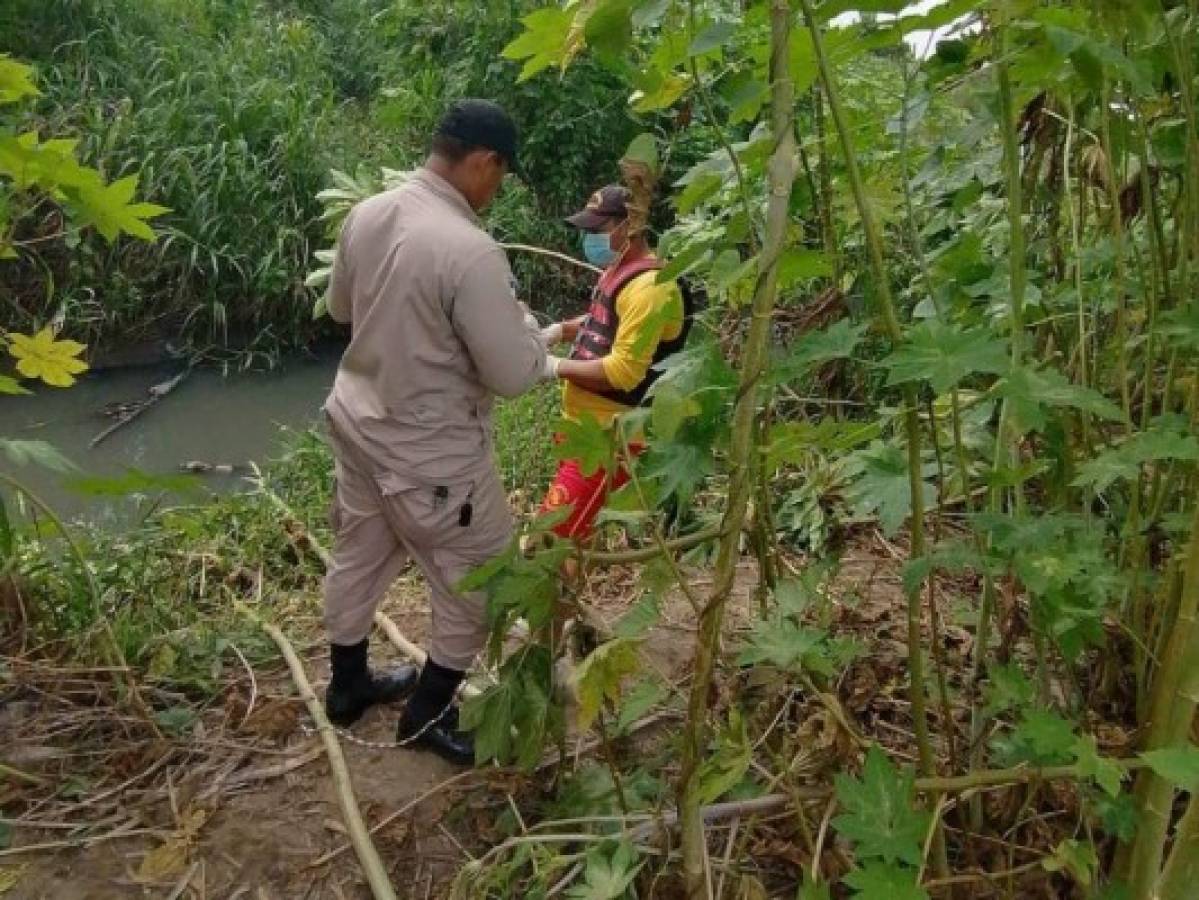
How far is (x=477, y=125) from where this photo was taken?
2.42 metres

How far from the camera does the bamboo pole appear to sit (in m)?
2.16

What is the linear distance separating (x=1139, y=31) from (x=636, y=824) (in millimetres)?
1399

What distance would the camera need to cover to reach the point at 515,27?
887 cm

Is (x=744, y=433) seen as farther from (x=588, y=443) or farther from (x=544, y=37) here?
(x=544, y=37)

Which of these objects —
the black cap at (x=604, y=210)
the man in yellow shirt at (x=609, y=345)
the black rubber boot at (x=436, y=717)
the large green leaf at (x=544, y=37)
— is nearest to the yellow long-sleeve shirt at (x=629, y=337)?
the man in yellow shirt at (x=609, y=345)

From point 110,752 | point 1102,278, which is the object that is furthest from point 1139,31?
point 110,752

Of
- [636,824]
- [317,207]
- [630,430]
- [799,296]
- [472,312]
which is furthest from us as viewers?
[317,207]

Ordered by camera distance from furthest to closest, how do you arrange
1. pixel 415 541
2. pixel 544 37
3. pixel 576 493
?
pixel 576 493, pixel 415 541, pixel 544 37

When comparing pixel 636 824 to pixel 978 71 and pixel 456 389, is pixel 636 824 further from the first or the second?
pixel 978 71

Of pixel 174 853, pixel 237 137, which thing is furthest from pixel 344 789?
pixel 237 137

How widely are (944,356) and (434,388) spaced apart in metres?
1.34

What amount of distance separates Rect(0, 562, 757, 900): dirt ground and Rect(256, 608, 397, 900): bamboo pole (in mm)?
42

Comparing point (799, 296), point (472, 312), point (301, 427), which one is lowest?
point (301, 427)

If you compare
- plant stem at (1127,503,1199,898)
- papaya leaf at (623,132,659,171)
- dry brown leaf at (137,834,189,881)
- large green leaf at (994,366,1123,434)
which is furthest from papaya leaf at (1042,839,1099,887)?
dry brown leaf at (137,834,189,881)
